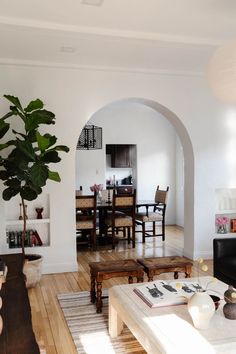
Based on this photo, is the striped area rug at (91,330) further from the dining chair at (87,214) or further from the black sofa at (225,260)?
the dining chair at (87,214)

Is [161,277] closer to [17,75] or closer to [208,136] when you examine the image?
[208,136]

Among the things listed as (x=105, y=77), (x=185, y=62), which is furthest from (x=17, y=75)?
(x=185, y=62)

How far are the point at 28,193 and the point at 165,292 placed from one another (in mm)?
2068

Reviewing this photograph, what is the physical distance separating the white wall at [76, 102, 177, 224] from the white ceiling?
4.01 metres

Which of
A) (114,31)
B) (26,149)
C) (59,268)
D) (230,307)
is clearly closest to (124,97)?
(114,31)

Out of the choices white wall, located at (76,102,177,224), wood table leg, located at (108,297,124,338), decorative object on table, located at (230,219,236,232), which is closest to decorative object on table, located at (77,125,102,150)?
white wall, located at (76,102,177,224)

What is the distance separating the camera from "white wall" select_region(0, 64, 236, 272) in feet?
16.3

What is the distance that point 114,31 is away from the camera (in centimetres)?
384

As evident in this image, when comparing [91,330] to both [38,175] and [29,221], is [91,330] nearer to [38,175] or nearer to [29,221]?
[38,175]

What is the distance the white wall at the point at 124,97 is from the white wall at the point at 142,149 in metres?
3.33

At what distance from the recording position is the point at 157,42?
4.07 metres

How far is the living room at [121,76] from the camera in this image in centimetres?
351

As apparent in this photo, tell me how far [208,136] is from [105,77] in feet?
6.09

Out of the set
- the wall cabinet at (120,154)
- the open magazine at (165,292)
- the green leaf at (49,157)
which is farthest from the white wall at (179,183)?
the open magazine at (165,292)
